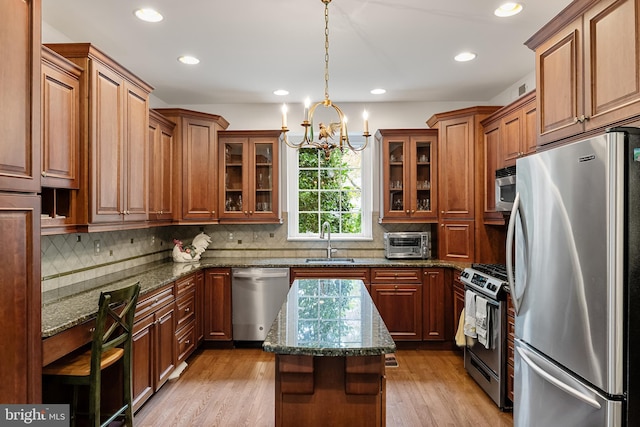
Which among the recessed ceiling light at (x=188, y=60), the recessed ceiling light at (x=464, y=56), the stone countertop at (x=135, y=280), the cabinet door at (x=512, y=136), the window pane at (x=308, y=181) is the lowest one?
the stone countertop at (x=135, y=280)

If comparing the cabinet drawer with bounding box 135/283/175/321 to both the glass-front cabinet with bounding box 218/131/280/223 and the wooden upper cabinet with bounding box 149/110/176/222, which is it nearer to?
the wooden upper cabinet with bounding box 149/110/176/222

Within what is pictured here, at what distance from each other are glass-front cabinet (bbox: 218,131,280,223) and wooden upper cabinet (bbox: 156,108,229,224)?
0.46 ft

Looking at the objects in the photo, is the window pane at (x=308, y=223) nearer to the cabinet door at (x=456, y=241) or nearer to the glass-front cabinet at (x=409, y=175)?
the glass-front cabinet at (x=409, y=175)

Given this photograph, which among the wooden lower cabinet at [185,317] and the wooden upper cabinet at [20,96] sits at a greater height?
the wooden upper cabinet at [20,96]

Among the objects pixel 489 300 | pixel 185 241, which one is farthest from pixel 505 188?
pixel 185 241

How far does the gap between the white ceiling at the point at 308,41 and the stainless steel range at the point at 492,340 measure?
1864 millimetres

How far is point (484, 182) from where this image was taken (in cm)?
413

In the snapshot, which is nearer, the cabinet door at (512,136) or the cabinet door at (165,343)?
the cabinet door at (165,343)

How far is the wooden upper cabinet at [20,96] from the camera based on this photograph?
1.59 m

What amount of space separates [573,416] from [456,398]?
1.45 meters

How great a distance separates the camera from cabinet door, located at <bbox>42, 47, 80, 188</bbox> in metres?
2.28

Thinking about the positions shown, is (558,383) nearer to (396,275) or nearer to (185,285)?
(396,275)

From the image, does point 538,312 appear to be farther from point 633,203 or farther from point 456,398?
point 456,398

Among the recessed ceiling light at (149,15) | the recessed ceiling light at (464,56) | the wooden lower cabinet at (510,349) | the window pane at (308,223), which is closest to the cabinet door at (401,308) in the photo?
the window pane at (308,223)
